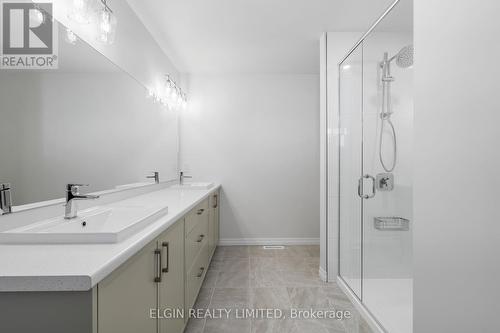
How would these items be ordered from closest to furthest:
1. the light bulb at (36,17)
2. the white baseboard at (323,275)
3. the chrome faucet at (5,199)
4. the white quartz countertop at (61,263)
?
the white quartz countertop at (61,263) → the chrome faucet at (5,199) → the light bulb at (36,17) → the white baseboard at (323,275)

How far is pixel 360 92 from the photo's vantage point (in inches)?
90.9

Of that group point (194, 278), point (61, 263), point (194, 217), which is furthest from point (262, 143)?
point (61, 263)

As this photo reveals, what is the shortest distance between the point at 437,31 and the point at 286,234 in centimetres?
315

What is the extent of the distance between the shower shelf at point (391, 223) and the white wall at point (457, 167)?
103 centimetres

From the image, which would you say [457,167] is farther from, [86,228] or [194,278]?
[194,278]

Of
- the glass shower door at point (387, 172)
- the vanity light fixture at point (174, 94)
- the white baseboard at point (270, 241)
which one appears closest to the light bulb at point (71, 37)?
the vanity light fixture at point (174, 94)

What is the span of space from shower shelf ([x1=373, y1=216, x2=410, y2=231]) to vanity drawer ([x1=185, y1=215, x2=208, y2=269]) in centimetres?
146

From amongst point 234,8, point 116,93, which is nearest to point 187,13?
point 234,8

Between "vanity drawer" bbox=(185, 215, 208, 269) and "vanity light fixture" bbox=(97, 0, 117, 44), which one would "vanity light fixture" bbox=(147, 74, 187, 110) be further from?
"vanity drawer" bbox=(185, 215, 208, 269)

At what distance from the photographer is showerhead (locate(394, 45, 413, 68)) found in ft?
6.22

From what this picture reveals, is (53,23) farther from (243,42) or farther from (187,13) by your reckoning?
(243,42)

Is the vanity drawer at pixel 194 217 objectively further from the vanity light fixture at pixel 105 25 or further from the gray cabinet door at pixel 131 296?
the vanity light fixture at pixel 105 25

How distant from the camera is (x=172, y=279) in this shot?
1.43 meters

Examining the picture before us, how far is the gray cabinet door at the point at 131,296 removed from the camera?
79 cm
